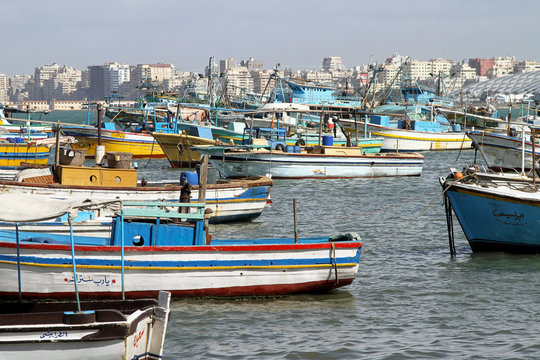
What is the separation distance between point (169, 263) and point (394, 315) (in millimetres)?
4313

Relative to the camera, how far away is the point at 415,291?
1589 cm

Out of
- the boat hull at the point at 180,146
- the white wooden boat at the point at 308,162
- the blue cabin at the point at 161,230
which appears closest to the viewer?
the blue cabin at the point at 161,230

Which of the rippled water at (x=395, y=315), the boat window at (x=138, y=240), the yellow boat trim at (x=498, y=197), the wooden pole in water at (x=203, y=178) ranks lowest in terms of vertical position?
the rippled water at (x=395, y=315)

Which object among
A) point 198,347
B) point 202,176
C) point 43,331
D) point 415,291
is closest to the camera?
point 43,331

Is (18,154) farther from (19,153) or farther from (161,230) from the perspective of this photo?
(161,230)

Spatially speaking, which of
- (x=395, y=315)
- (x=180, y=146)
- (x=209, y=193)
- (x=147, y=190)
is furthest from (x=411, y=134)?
(x=395, y=315)

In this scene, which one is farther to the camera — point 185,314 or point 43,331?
point 185,314

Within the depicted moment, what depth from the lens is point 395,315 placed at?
1416 centimetres

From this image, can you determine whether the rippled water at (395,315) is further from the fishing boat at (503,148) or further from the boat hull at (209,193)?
the fishing boat at (503,148)

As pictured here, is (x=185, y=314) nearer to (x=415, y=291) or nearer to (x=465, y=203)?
(x=415, y=291)

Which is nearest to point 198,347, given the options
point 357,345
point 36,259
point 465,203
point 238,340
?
point 238,340

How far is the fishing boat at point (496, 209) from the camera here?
696 inches

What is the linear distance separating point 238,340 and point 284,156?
78.9ft

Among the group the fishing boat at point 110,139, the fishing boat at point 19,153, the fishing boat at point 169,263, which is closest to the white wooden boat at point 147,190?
the fishing boat at point 169,263
